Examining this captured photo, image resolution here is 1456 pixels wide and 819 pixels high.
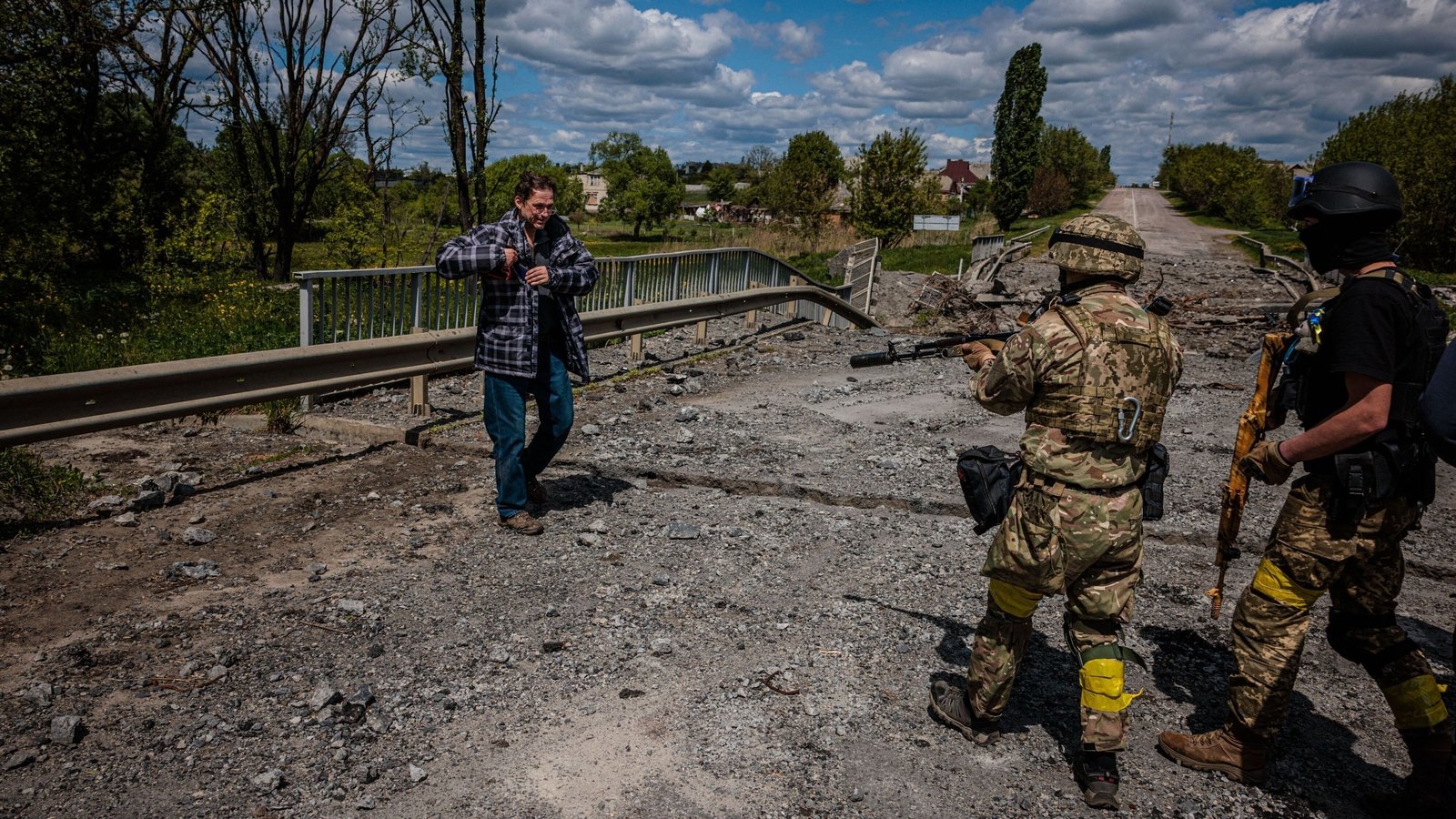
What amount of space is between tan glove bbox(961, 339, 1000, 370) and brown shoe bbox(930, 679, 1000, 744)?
4.04ft

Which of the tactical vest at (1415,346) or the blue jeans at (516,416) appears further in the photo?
the blue jeans at (516,416)

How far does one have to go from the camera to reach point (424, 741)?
3.09 m

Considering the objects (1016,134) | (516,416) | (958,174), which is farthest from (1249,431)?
(958,174)

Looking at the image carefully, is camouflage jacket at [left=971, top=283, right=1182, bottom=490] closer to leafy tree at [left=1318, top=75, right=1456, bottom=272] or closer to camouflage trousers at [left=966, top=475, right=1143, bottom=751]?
camouflage trousers at [left=966, top=475, right=1143, bottom=751]

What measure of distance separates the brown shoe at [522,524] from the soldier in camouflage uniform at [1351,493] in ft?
10.8

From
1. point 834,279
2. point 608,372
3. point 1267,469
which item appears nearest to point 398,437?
point 608,372

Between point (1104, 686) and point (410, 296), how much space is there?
5.74 metres

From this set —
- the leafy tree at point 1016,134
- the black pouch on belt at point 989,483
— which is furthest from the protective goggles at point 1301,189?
the leafy tree at point 1016,134

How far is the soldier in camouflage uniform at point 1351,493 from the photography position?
9.30 feet

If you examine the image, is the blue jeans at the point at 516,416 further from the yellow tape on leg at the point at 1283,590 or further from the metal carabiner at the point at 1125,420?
the yellow tape on leg at the point at 1283,590

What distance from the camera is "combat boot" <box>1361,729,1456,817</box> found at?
2.93m

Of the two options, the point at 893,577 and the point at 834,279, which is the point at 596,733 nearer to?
the point at 893,577

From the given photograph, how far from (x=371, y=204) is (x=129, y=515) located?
876cm

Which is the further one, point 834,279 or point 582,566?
point 834,279
